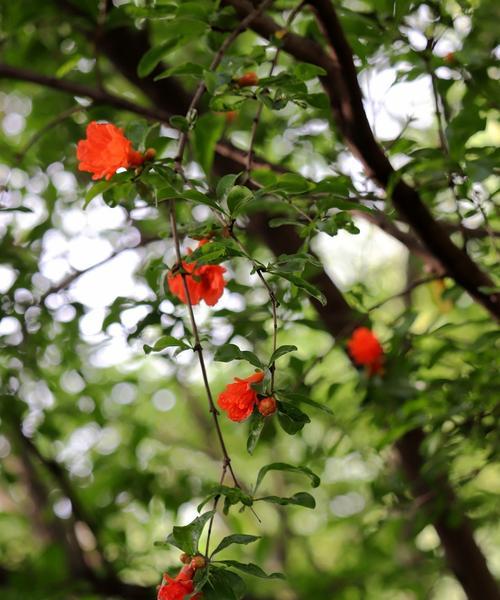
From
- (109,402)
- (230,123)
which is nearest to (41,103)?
(230,123)

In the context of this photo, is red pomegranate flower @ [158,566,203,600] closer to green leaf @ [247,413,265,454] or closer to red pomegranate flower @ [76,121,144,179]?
green leaf @ [247,413,265,454]

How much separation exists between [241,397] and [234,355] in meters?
0.05

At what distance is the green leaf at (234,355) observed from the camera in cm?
63

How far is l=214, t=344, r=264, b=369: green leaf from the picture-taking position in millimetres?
627

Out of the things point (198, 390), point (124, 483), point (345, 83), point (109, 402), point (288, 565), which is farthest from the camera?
point (198, 390)

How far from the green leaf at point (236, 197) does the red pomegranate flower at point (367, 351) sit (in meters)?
0.54

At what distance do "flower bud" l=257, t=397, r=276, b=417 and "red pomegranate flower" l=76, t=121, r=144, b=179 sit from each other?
0.82 feet

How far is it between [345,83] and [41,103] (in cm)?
80

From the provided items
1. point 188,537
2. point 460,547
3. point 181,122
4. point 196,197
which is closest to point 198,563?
point 188,537

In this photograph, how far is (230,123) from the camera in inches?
60.6

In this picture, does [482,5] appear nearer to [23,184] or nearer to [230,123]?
[230,123]

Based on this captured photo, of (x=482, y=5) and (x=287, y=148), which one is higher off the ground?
(x=287, y=148)

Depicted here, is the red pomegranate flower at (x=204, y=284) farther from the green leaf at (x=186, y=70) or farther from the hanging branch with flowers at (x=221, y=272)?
the green leaf at (x=186, y=70)

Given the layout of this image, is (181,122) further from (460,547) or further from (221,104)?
(460,547)
